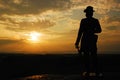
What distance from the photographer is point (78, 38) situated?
12.0 meters

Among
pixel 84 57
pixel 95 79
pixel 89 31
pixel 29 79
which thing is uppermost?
pixel 89 31

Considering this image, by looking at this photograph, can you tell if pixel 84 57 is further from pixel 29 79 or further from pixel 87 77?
pixel 29 79

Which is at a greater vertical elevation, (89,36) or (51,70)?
(89,36)

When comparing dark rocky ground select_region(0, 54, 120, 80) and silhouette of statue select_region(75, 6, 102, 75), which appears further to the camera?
dark rocky ground select_region(0, 54, 120, 80)

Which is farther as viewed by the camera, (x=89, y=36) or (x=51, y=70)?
(x=51, y=70)

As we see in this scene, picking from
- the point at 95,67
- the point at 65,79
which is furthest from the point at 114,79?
the point at 95,67

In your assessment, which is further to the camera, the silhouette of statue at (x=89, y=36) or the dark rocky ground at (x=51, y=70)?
the dark rocky ground at (x=51, y=70)

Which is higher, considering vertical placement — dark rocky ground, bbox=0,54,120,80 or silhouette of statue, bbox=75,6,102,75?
silhouette of statue, bbox=75,6,102,75

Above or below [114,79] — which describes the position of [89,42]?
above

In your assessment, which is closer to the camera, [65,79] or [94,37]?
[94,37]

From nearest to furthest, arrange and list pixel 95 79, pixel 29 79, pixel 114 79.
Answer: pixel 95 79 < pixel 114 79 < pixel 29 79

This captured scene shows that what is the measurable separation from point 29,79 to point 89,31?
806 centimetres

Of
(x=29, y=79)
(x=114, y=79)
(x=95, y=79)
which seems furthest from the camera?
(x=29, y=79)

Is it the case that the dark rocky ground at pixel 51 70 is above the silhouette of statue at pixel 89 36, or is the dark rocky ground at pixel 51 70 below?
below
